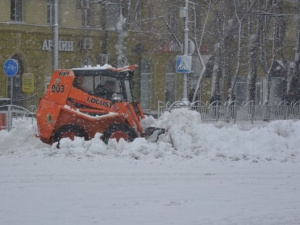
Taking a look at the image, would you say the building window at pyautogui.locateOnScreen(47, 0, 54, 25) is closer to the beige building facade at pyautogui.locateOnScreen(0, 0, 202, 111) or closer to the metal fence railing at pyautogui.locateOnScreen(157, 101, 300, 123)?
the beige building facade at pyautogui.locateOnScreen(0, 0, 202, 111)

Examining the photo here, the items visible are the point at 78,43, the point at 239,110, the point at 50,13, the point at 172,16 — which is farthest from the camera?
the point at 172,16

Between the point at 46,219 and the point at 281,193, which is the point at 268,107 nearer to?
the point at 281,193

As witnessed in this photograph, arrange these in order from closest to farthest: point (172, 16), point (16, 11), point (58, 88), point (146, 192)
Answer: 1. point (146, 192)
2. point (58, 88)
3. point (16, 11)
4. point (172, 16)

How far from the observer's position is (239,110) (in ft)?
78.0

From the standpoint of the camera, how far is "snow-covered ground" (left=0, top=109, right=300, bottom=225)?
26.1 ft

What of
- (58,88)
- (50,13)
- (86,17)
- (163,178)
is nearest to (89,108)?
(58,88)

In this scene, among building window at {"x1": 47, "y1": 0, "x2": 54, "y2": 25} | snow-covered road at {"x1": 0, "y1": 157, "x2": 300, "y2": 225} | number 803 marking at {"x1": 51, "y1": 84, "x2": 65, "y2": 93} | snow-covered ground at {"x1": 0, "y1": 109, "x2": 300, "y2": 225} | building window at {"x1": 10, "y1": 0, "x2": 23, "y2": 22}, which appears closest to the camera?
snow-covered road at {"x1": 0, "y1": 157, "x2": 300, "y2": 225}

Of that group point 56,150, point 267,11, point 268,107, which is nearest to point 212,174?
point 56,150

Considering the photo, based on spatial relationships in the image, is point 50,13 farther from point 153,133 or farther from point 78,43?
point 153,133

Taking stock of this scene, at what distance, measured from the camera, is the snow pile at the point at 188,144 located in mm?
13523

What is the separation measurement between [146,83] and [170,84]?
1.92 metres

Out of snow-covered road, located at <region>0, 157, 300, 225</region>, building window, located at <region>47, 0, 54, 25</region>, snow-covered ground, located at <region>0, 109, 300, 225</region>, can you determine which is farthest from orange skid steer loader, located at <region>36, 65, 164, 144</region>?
building window, located at <region>47, 0, 54, 25</region>

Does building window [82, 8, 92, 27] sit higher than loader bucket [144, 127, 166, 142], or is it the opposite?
building window [82, 8, 92, 27]

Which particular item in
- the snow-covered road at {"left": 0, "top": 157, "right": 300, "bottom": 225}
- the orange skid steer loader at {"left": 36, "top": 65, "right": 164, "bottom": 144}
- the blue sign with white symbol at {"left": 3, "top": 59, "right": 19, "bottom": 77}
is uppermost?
the blue sign with white symbol at {"left": 3, "top": 59, "right": 19, "bottom": 77}
